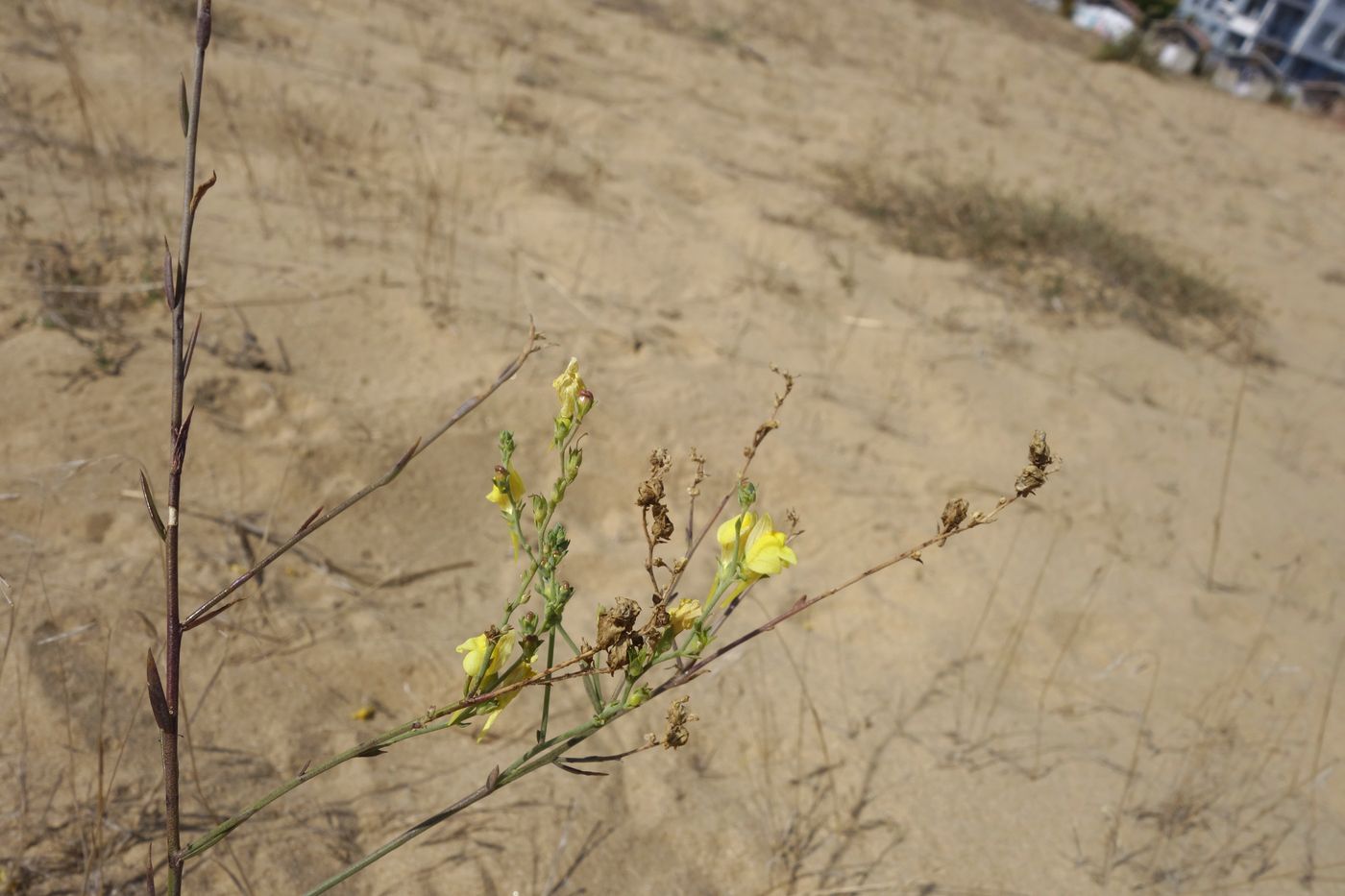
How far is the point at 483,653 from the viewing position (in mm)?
843

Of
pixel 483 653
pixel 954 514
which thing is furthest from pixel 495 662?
pixel 954 514

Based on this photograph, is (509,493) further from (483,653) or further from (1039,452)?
(1039,452)

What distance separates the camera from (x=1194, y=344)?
4.25 metres

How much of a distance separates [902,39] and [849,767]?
28.9 ft

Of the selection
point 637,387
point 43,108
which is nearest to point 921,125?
point 637,387

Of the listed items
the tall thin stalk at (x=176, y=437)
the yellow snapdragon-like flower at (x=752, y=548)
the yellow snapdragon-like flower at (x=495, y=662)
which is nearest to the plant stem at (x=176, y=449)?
the tall thin stalk at (x=176, y=437)

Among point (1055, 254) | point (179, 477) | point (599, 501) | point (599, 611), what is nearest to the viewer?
point (179, 477)

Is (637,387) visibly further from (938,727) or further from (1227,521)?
(1227,521)

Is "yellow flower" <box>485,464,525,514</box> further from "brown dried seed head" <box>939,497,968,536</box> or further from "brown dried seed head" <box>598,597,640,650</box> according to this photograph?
"brown dried seed head" <box>939,497,968,536</box>

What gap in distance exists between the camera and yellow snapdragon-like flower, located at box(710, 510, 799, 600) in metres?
0.84

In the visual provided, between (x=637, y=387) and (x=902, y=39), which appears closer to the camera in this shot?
(x=637, y=387)

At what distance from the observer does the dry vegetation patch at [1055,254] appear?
4242mm

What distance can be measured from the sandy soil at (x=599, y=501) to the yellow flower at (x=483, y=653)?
70 cm

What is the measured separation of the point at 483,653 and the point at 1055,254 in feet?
14.4
